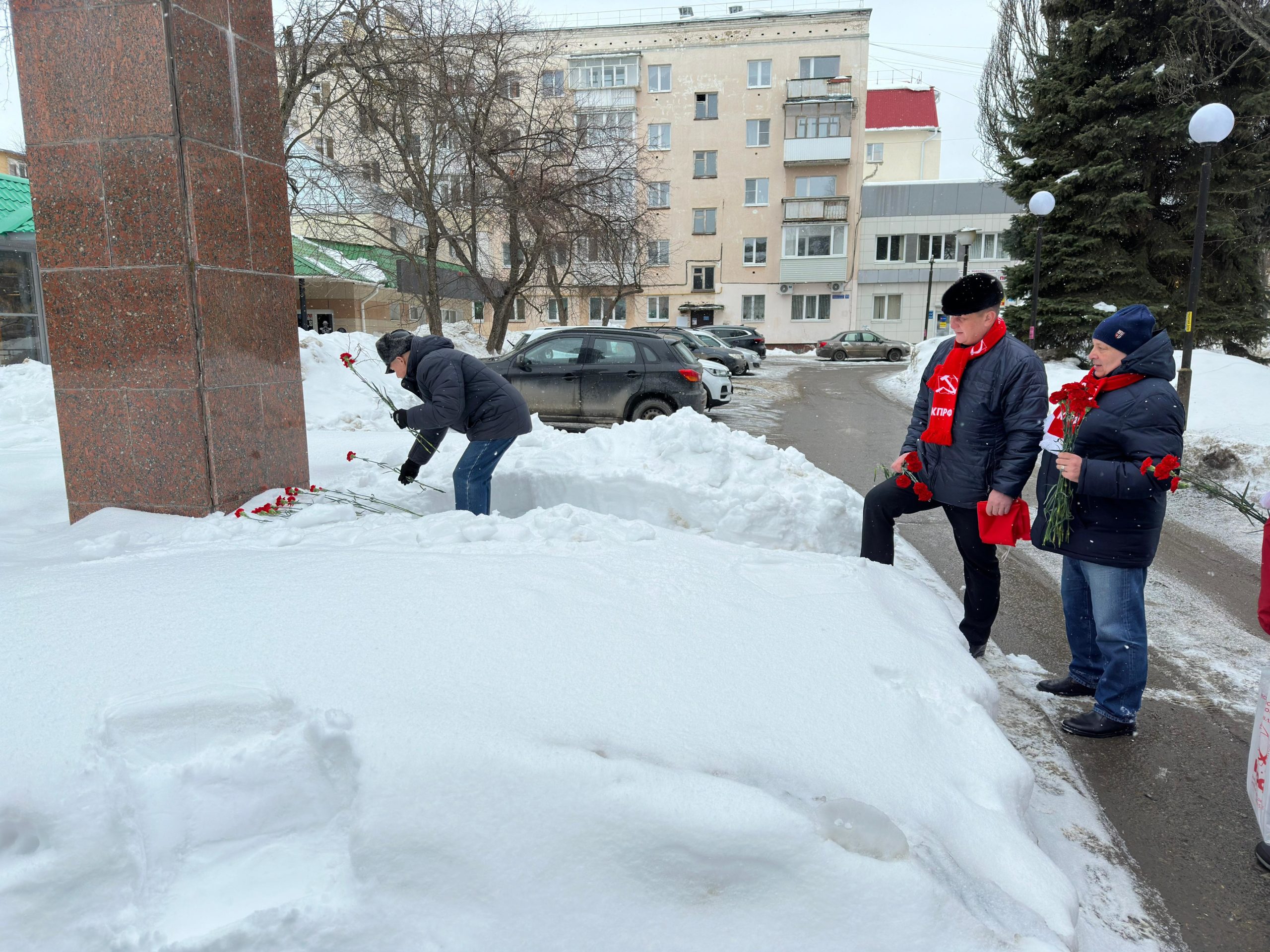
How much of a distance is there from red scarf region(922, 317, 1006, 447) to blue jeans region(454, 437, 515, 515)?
2.63 metres

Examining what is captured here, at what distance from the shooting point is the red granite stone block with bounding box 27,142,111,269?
4367 mm

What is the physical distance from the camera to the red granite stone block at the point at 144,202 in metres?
4.30

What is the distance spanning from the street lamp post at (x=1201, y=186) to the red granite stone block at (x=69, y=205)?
Result: 354 inches

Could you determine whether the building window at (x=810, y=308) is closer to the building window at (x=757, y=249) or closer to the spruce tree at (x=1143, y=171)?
the building window at (x=757, y=249)

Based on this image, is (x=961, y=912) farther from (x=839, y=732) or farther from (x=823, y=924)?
(x=839, y=732)

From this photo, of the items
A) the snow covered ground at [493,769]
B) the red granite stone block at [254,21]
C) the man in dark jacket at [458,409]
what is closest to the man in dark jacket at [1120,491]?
the snow covered ground at [493,769]

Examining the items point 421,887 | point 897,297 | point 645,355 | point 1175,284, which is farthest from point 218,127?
point 897,297

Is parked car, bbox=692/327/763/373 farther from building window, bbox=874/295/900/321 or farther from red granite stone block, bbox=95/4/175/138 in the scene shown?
red granite stone block, bbox=95/4/175/138

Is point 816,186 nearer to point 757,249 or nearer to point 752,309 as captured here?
point 757,249

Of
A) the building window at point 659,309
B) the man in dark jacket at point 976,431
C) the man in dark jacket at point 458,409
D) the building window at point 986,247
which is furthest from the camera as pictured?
the building window at point 659,309

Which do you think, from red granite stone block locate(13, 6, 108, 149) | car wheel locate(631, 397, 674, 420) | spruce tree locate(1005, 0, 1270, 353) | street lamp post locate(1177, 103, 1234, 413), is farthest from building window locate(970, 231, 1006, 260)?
red granite stone block locate(13, 6, 108, 149)

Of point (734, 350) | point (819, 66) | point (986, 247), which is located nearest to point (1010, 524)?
point (734, 350)

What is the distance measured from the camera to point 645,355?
11.3 metres

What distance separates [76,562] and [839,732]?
3.51 m
